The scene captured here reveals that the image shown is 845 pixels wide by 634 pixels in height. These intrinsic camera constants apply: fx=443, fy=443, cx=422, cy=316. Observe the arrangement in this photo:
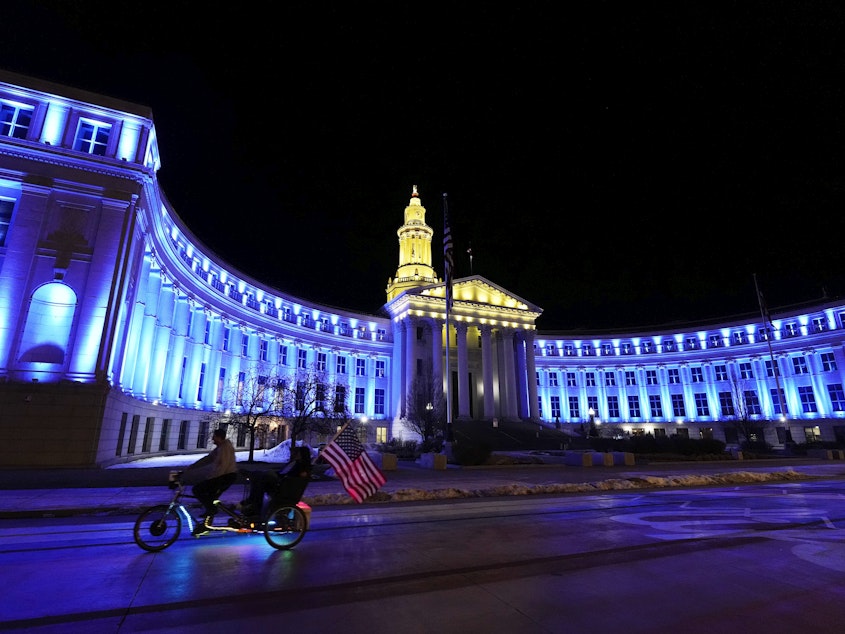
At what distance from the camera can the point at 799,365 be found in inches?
2579

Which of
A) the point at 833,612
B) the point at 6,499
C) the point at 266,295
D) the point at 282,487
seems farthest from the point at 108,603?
the point at 266,295

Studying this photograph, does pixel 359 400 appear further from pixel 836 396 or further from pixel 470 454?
pixel 836 396

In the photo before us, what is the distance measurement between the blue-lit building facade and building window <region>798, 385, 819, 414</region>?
0.84ft

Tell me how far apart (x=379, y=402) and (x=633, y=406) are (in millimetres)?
45643

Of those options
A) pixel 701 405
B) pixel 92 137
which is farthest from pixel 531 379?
pixel 92 137

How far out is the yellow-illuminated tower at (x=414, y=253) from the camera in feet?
257

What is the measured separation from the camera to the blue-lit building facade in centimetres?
2302

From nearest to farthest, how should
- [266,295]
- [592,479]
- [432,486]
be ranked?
[432,486], [592,479], [266,295]

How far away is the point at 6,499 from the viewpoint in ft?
40.6

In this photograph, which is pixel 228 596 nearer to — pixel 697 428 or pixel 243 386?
pixel 243 386

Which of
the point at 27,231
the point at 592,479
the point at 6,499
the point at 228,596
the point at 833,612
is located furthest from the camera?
the point at 27,231

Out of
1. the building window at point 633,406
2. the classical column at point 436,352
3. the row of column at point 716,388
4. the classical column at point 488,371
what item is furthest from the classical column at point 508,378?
the building window at point 633,406

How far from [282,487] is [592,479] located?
637 inches

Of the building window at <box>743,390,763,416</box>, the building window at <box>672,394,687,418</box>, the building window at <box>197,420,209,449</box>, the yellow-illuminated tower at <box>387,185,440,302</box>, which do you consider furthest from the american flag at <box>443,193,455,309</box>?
the building window at <box>672,394,687,418</box>
